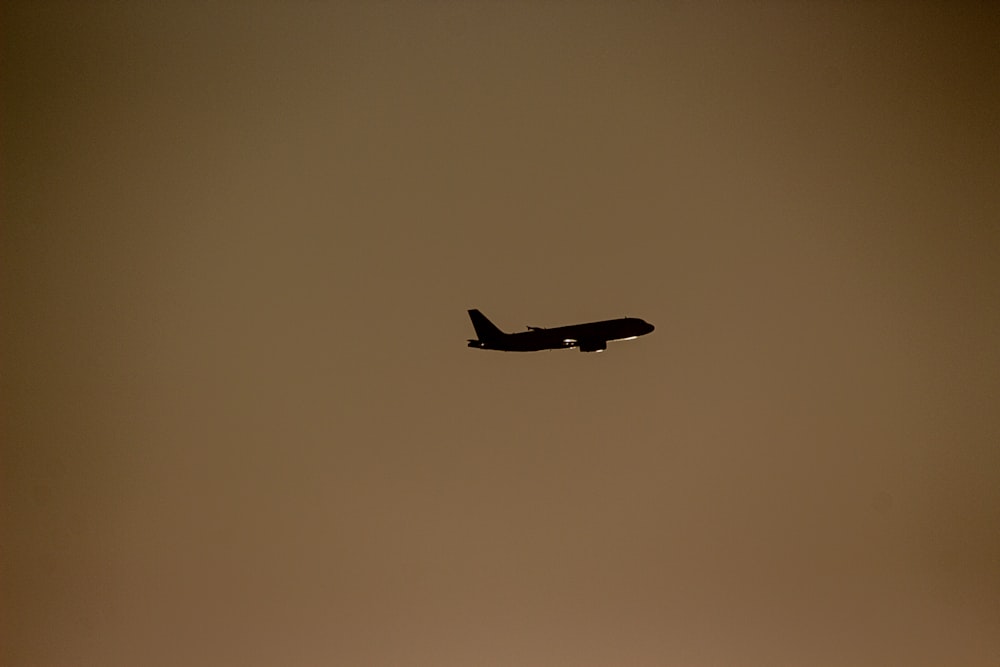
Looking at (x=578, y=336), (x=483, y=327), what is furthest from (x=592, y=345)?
(x=483, y=327)

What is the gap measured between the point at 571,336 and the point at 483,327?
1.46 ft

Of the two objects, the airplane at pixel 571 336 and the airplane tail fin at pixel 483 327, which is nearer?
the airplane at pixel 571 336

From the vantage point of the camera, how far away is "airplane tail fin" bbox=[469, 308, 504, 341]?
3.64m

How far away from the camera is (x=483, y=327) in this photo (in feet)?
12.1

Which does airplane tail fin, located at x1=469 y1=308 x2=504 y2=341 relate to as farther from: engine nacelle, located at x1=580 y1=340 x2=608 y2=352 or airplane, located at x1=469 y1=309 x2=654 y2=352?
engine nacelle, located at x1=580 y1=340 x2=608 y2=352

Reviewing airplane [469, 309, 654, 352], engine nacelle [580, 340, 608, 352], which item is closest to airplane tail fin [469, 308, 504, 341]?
airplane [469, 309, 654, 352]

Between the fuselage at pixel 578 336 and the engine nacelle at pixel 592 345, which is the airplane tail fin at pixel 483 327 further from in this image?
the engine nacelle at pixel 592 345

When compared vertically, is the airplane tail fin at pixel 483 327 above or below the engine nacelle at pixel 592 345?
above

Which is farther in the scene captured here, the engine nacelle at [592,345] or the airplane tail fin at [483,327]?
the airplane tail fin at [483,327]

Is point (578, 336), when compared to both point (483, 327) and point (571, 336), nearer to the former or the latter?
point (571, 336)

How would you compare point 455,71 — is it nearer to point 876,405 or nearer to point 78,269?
point 78,269

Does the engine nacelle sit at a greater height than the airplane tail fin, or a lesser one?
lesser

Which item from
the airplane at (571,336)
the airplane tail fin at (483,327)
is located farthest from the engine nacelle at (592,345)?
the airplane tail fin at (483,327)

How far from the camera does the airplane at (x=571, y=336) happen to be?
343 centimetres
